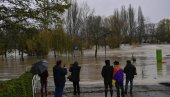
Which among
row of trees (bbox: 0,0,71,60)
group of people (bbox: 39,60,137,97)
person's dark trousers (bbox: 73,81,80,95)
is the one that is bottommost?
person's dark trousers (bbox: 73,81,80,95)

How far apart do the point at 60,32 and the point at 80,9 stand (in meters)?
33.9

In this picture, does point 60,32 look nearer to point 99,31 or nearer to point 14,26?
point 99,31

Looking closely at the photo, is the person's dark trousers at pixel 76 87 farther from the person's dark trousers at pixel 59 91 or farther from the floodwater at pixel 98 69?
the floodwater at pixel 98 69

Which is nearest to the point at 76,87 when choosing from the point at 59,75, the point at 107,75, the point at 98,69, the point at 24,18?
the point at 107,75

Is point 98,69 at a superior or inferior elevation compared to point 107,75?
inferior

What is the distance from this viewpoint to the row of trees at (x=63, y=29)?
1341 cm

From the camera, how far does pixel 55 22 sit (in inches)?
575

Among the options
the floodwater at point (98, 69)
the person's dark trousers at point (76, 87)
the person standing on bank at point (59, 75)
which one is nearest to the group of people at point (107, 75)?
the person standing on bank at point (59, 75)

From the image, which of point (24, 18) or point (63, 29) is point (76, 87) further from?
point (63, 29)

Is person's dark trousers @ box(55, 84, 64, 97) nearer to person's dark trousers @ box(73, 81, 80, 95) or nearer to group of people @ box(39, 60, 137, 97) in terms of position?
group of people @ box(39, 60, 137, 97)

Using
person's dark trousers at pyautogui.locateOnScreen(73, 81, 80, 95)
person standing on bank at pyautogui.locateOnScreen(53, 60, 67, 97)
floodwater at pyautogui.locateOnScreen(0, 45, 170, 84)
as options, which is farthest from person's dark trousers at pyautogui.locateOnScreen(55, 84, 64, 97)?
floodwater at pyautogui.locateOnScreen(0, 45, 170, 84)

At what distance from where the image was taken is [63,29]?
3081 inches

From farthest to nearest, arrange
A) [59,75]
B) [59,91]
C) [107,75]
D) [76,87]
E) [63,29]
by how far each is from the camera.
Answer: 1. [63,29]
2. [76,87]
3. [107,75]
4. [59,91]
5. [59,75]

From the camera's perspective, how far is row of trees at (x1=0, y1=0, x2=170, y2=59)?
13.4 m
